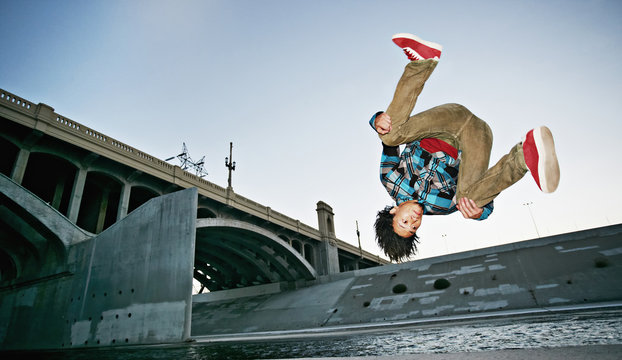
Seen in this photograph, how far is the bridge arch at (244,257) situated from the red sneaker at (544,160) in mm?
17608

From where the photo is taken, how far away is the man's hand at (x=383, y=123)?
3.38m

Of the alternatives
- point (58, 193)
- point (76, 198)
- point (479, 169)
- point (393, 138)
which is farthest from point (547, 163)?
point (58, 193)

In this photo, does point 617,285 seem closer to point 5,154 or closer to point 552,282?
point 552,282

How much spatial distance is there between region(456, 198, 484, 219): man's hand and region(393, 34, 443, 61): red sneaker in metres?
1.66

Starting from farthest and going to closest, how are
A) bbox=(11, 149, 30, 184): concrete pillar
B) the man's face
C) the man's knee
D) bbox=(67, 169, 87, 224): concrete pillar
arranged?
bbox=(67, 169, 87, 224): concrete pillar
bbox=(11, 149, 30, 184): concrete pillar
the man's face
the man's knee

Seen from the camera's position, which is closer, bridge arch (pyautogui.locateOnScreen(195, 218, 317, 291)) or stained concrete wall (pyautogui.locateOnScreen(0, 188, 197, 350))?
stained concrete wall (pyautogui.locateOnScreen(0, 188, 197, 350))

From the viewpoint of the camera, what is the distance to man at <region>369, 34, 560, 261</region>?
9.80ft

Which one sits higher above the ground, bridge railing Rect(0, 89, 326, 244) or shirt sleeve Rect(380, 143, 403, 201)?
bridge railing Rect(0, 89, 326, 244)

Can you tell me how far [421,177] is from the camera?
4.18m

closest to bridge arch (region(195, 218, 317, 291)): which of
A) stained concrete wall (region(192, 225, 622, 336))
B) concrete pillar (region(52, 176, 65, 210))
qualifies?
stained concrete wall (region(192, 225, 622, 336))

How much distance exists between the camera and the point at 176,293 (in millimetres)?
9219

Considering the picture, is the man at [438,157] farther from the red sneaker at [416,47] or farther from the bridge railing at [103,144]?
the bridge railing at [103,144]

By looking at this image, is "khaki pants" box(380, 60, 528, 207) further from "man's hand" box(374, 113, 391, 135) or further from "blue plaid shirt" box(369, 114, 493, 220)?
"blue plaid shirt" box(369, 114, 493, 220)

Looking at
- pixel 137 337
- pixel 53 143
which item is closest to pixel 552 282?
pixel 137 337
